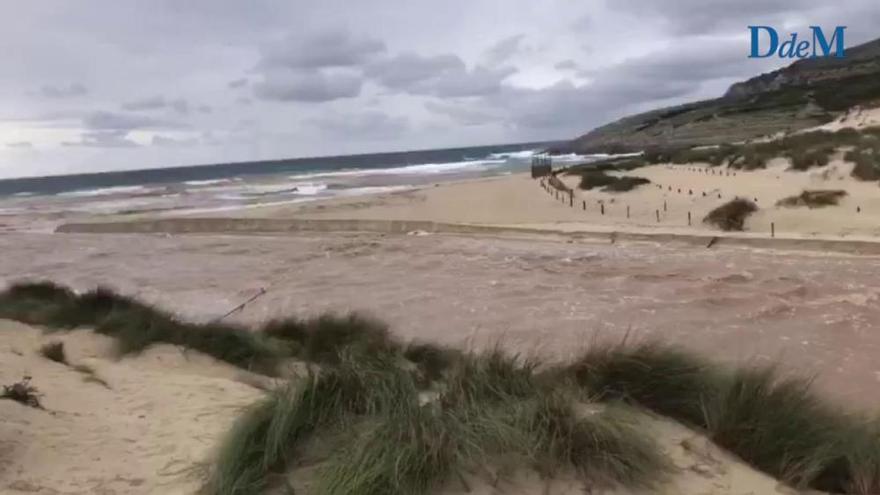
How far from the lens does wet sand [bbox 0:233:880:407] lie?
8570 millimetres

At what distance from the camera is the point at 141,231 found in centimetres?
2483

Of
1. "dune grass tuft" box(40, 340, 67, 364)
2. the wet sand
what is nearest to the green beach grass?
the wet sand

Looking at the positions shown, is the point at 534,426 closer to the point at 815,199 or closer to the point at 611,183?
the point at 815,199

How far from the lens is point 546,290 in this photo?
11.8m

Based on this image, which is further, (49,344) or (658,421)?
(49,344)

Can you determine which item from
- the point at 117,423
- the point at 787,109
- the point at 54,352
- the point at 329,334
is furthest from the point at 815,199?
the point at 787,109

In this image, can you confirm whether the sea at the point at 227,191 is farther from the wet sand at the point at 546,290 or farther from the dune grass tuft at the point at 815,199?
the dune grass tuft at the point at 815,199

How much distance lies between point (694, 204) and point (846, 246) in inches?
336

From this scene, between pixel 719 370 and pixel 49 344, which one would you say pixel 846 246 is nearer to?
pixel 719 370

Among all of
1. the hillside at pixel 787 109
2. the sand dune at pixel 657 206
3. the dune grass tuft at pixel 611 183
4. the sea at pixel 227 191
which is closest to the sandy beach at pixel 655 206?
the sand dune at pixel 657 206

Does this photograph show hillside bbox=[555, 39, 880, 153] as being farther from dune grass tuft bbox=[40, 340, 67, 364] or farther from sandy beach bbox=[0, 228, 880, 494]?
dune grass tuft bbox=[40, 340, 67, 364]

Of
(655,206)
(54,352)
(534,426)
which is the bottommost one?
(655,206)

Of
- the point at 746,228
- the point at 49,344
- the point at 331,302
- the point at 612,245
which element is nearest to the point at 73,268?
the point at 331,302

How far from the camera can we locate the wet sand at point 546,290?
8570 millimetres
